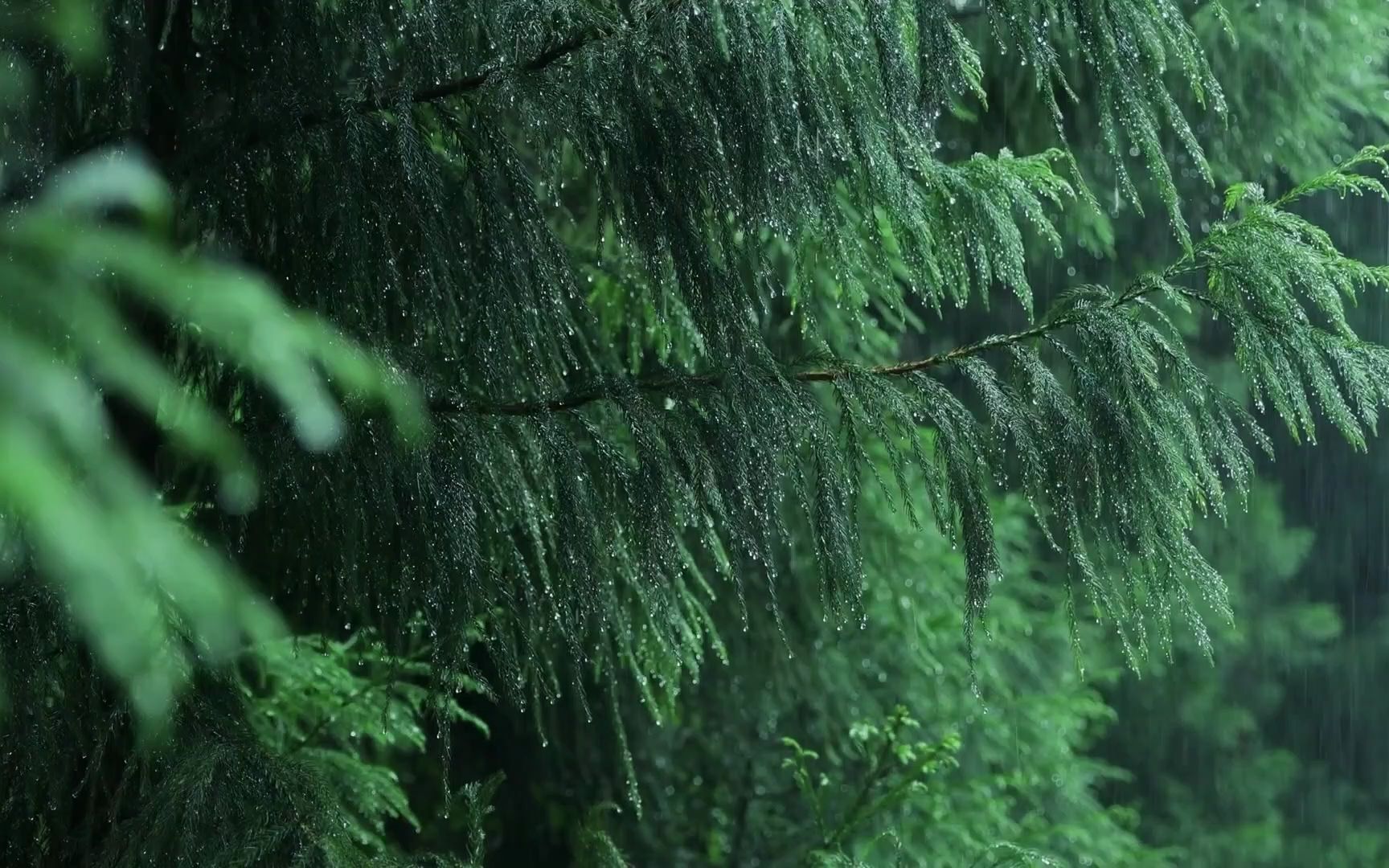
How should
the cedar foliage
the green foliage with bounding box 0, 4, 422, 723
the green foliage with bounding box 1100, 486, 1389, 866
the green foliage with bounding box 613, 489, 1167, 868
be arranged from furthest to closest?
1. the green foliage with bounding box 1100, 486, 1389, 866
2. the green foliage with bounding box 613, 489, 1167, 868
3. the cedar foliage
4. the green foliage with bounding box 0, 4, 422, 723

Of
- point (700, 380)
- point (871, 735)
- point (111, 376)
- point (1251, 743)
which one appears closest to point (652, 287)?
point (700, 380)

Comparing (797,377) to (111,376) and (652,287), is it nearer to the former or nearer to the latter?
(652,287)

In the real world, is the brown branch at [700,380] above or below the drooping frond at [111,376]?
above

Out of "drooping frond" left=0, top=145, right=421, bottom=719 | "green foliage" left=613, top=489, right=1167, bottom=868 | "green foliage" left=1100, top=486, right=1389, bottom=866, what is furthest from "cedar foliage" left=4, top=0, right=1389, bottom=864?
A: "green foliage" left=1100, top=486, right=1389, bottom=866

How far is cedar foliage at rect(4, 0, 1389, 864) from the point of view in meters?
1.96

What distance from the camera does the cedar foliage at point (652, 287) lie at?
1962 millimetres

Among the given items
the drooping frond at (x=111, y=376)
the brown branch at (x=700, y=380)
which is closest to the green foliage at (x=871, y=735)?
the brown branch at (x=700, y=380)

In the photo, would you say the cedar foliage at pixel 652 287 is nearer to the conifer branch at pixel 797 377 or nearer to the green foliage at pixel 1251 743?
the conifer branch at pixel 797 377

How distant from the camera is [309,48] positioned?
7.06 feet

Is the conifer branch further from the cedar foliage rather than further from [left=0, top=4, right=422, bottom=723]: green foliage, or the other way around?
[left=0, top=4, right=422, bottom=723]: green foliage

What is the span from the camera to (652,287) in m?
2.27

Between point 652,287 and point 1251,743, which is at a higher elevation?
point 652,287

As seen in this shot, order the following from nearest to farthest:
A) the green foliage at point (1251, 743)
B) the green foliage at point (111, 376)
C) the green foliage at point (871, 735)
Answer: the green foliage at point (111, 376), the green foliage at point (871, 735), the green foliage at point (1251, 743)

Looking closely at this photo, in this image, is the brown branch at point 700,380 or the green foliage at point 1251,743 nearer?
the brown branch at point 700,380
